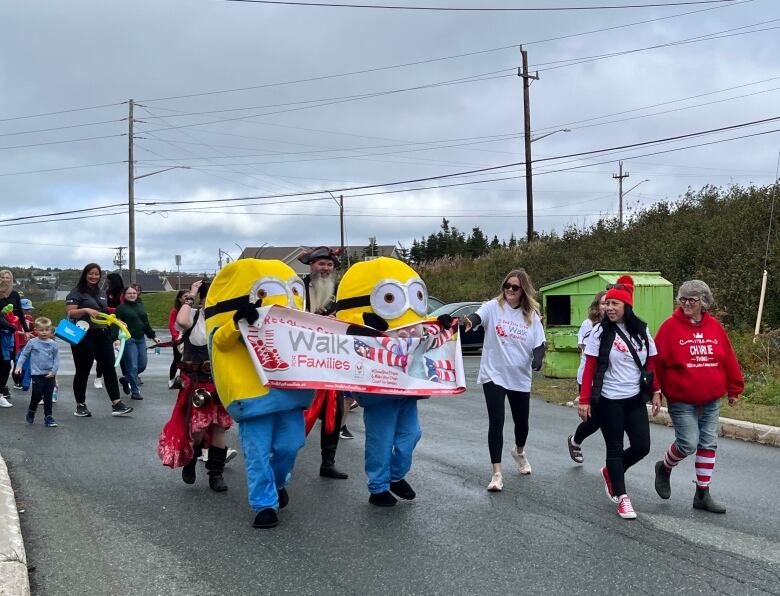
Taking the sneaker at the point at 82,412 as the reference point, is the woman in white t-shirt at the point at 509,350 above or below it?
above

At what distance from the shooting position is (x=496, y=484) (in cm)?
582

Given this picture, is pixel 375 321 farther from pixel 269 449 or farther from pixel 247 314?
pixel 269 449

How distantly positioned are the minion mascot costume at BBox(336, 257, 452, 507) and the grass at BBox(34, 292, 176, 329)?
3777cm

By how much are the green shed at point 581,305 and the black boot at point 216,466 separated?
8652 millimetres

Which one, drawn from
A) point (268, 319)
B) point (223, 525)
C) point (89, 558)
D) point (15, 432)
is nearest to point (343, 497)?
point (223, 525)

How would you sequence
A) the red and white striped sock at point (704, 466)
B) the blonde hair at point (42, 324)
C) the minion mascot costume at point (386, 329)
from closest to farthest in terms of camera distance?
the minion mascot costume at point (386, 329)
the red and white striped sock at point (704, 466)
the blonde hair at point (42, 324)

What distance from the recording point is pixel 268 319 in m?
5.12

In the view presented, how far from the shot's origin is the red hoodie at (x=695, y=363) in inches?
212

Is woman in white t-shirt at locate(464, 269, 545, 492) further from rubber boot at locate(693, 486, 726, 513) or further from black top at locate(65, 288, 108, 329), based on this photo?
black top at locate(65, 288, 108, 329)

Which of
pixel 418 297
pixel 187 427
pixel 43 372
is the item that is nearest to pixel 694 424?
pixel 418 297

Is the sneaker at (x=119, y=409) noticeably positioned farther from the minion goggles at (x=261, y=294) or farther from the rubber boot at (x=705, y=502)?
the rubber boot at (x=705, y=502)

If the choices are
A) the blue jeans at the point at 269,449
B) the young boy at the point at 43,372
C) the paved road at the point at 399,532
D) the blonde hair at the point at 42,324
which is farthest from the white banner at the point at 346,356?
the blonde hair at the point at 42,324

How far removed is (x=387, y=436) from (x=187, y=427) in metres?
1.68

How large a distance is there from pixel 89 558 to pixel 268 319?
1801 mm
